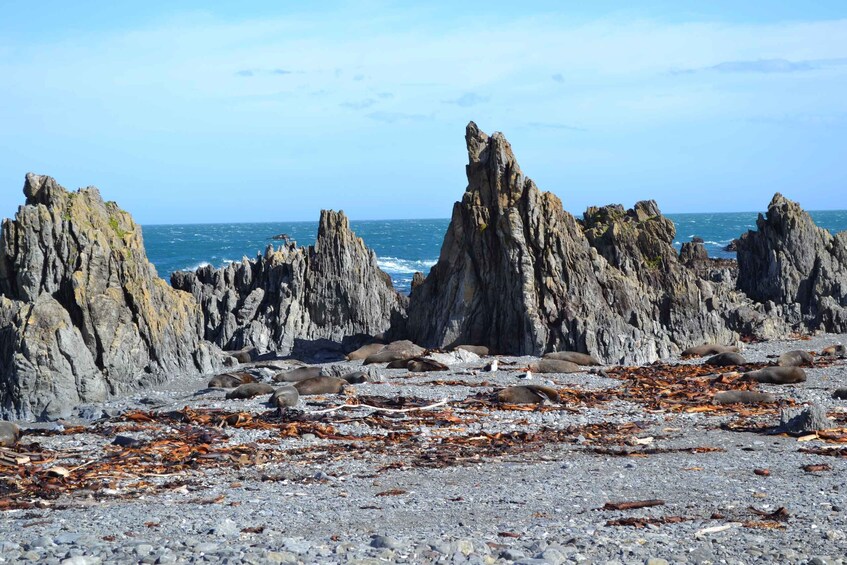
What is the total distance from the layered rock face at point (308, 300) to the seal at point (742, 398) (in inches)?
589

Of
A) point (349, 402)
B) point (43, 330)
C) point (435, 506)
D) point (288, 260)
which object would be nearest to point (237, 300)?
point (288, 260)

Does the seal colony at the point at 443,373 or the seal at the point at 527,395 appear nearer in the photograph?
the seal colony at the point at 443,373

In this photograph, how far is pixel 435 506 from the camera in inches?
411

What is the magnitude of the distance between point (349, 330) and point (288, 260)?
10.0 ft

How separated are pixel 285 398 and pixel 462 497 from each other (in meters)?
6.33

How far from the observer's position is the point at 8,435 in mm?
14266

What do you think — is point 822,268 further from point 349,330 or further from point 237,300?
point 237,300

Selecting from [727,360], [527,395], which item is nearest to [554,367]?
[727,360]

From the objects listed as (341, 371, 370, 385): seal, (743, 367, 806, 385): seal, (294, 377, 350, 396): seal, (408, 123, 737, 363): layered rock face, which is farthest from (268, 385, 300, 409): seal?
(408, 123, 737, 363): layered rock face

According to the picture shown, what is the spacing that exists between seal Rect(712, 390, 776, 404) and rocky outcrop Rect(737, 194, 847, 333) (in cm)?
1426

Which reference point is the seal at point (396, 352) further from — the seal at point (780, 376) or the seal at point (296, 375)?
the seal at point (780, 376)

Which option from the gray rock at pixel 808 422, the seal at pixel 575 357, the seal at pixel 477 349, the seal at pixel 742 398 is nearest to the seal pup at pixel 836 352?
the seal at pixel 575 357

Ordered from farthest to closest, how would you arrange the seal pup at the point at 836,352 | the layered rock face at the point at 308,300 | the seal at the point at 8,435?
the layered rock face at the point at 308,300
the seal pup at the point at 836,352
the seal at the point at 8,435

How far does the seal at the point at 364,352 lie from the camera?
2666 centimetres
